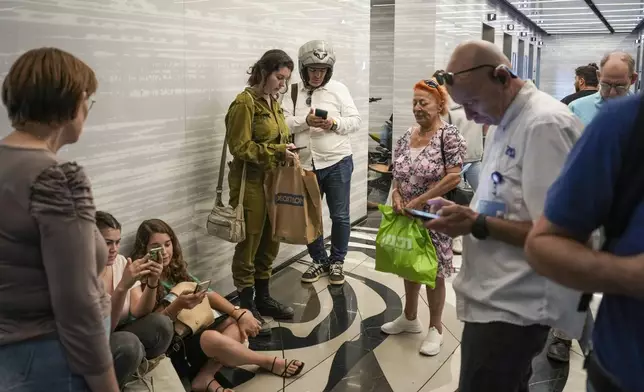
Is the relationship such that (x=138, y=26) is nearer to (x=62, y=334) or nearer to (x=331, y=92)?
(x=331, y=92)

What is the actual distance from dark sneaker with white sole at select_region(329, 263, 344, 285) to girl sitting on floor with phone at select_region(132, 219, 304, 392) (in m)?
1.36

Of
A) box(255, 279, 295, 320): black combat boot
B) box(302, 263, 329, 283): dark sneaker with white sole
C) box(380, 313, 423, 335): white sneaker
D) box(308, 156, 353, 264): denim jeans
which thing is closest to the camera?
box(380, 313, 423, 335): white sneaker

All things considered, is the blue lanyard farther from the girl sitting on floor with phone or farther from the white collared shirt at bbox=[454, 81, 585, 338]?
the girl sitting on floor with phone

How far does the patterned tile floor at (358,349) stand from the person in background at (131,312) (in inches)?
25.2

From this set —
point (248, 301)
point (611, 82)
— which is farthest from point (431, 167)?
point (248, 301)

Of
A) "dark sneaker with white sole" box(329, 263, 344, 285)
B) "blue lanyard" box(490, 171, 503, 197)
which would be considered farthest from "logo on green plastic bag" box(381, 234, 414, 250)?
"blue lanyard" box(490, 171, 503, 197)

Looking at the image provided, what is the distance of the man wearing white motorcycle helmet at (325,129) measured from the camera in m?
4.12

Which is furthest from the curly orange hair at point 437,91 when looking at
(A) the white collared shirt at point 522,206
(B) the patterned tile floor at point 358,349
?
(A) the white collared shirt at point 522,206

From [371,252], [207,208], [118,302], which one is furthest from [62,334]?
[371,252]

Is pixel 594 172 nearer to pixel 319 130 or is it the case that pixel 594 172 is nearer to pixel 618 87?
pixel 618 87

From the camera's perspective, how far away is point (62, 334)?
1.32 meters

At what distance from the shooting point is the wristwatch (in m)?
1.63

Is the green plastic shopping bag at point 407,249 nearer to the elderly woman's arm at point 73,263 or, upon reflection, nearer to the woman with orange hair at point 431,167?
the woman with orange hair at point 431,167

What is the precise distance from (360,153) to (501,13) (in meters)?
6.68
